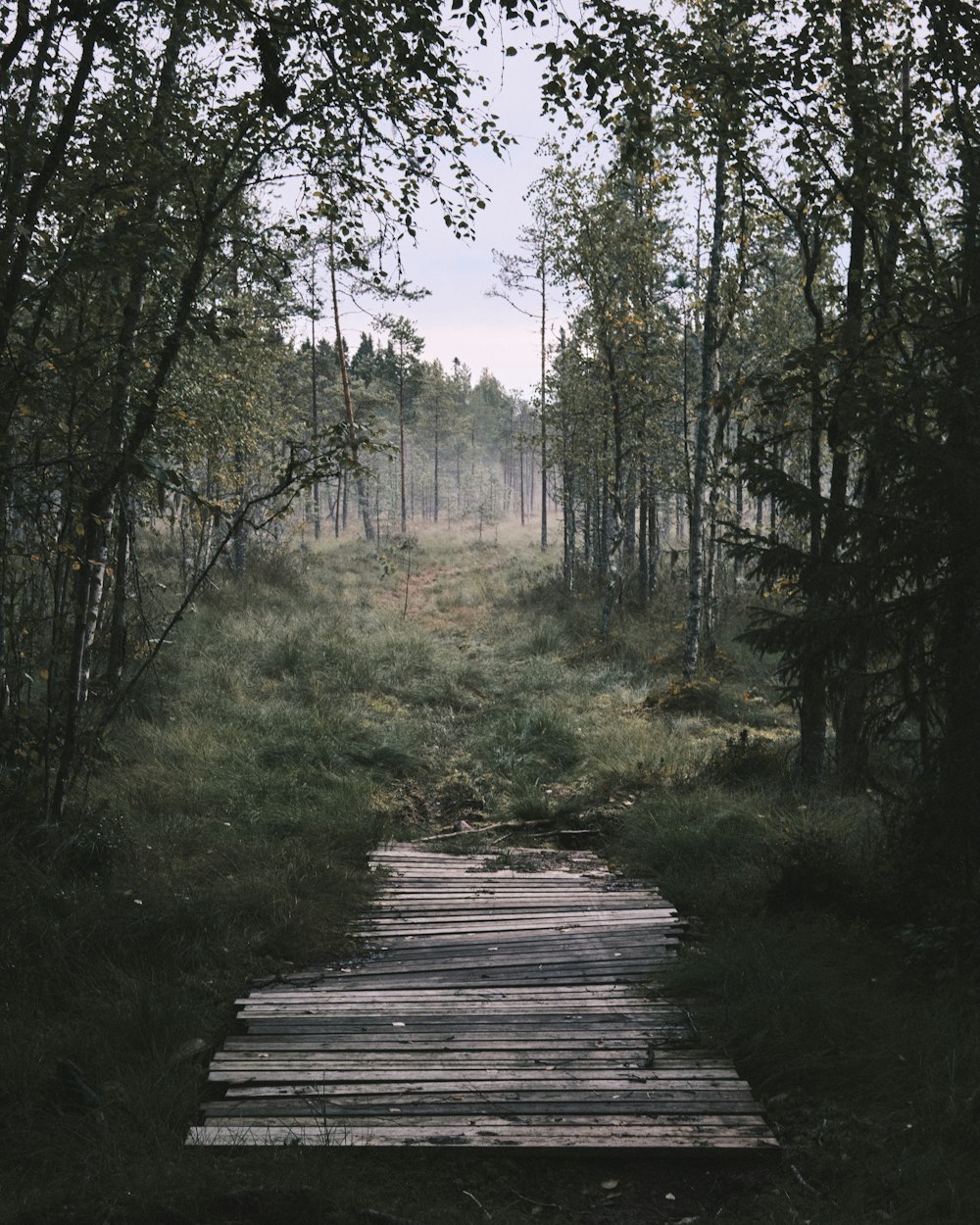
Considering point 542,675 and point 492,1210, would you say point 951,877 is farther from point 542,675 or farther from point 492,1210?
point 542,675

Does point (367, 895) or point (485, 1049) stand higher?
point (485, 1049)

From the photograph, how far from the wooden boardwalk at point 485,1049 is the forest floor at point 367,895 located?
0.11 meters

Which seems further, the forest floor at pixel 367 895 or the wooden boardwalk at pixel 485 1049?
the wooden boardwalk at pixel 485 1049

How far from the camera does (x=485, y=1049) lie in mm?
3979

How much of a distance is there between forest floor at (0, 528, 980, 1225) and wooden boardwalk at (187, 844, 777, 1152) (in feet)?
0.37

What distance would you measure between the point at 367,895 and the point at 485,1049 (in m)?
2.50

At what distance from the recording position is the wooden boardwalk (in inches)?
131

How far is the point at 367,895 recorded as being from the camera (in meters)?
6.30

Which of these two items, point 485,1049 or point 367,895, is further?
point 367,895

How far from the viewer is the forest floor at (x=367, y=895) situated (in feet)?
9.93

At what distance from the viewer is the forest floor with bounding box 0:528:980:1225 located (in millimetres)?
3025

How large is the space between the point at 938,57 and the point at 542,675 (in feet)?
33.8

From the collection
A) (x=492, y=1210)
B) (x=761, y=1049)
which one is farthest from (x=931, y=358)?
(x=492, y=1210)

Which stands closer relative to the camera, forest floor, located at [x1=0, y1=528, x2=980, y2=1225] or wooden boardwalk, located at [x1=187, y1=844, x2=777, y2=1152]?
forest floor, located at [x1=0, y1=528, x2=980, y2=1225]
